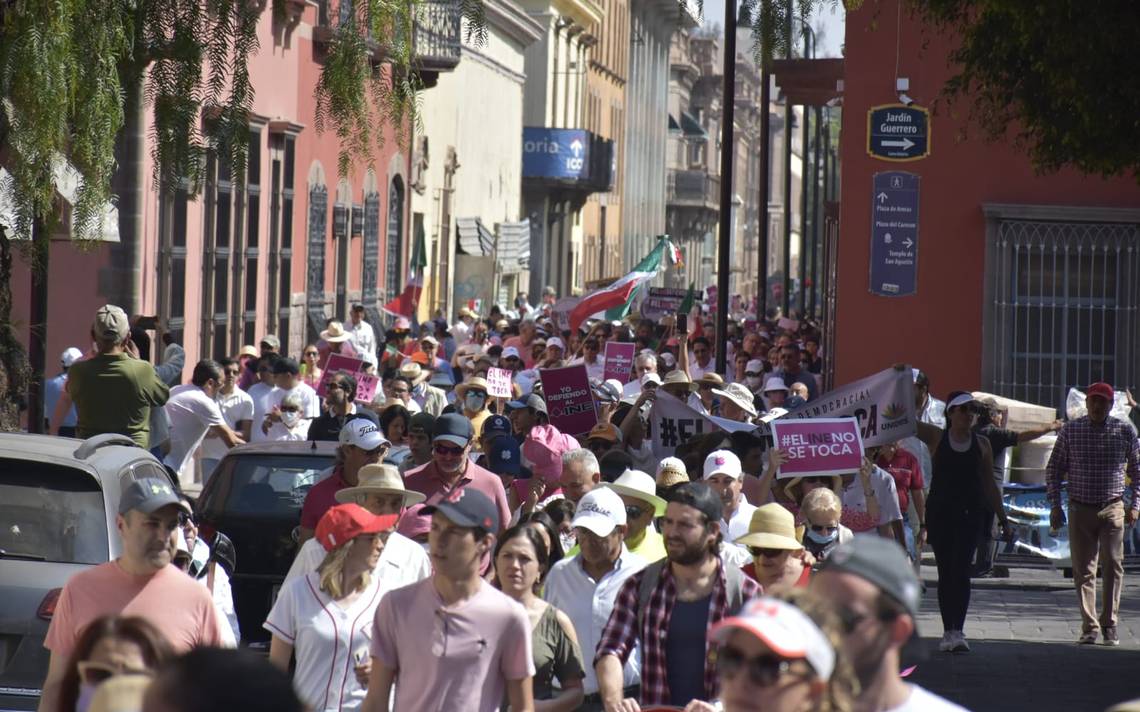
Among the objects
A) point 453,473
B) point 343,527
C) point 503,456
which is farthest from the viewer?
point 503,456

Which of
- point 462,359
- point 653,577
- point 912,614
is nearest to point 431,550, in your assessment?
point 653,577

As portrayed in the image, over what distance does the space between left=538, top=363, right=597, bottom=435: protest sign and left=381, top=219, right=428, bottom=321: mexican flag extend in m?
14.5

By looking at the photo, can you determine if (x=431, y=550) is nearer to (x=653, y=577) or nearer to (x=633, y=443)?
(x=653, y=577)

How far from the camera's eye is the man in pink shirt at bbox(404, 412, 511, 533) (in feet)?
32.2

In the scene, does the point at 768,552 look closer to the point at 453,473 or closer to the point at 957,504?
the point at 453,473

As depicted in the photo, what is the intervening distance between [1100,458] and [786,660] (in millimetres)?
10108

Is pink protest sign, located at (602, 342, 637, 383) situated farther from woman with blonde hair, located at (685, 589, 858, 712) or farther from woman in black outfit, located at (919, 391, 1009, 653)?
woman with blonde hair, located at (685, 589, 858, 712)

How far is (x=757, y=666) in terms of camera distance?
11.7 feet

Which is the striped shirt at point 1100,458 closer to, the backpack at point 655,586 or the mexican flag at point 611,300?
the backpack at point 655,586

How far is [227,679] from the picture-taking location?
3.15m

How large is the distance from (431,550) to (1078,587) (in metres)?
7.72

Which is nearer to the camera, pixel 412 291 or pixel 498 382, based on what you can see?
pixel 498 382

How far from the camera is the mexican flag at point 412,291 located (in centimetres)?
3027

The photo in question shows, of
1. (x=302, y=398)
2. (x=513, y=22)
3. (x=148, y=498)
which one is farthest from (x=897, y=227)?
(x=513, y=22)
